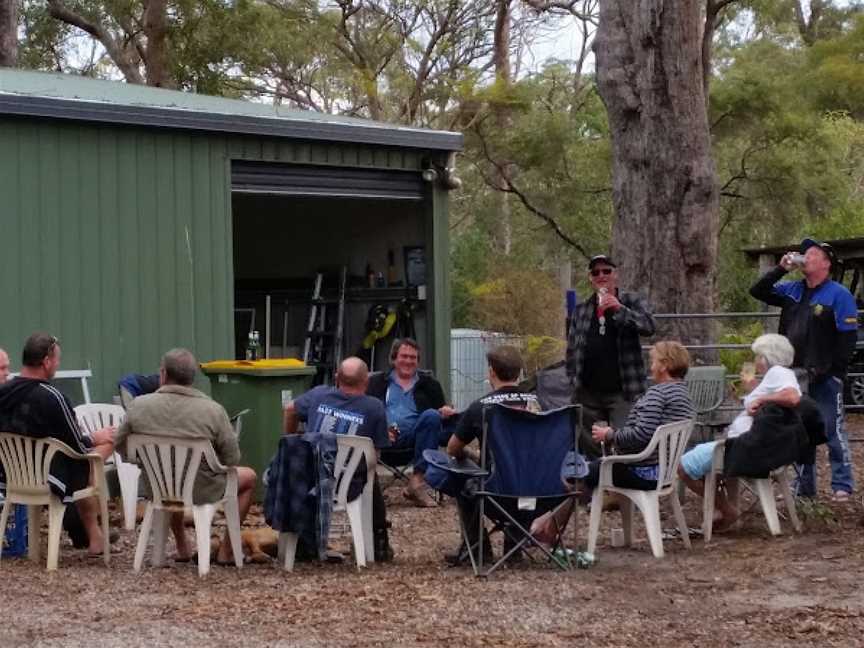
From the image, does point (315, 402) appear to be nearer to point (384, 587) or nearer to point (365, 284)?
point (384, 587)

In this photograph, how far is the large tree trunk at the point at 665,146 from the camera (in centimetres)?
1140

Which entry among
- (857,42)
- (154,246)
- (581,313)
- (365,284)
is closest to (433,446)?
(581,313)

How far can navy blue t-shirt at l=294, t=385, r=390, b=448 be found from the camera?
6703mm

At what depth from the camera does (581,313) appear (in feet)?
25.9

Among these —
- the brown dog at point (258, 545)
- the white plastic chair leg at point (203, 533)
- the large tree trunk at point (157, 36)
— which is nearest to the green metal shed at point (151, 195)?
the brown dog at point (258, 545)

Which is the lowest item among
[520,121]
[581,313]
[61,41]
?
[581,313]

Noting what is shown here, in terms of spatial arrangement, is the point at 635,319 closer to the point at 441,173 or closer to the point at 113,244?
the point at 113,244

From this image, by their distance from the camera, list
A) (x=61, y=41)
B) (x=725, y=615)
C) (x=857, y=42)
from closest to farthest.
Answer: (x=725, y=615) < (x=61, y=41) < (x=857, y=42)

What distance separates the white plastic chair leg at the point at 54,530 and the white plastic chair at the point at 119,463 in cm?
115

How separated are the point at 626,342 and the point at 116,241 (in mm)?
3777

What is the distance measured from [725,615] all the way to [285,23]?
24.5 metres

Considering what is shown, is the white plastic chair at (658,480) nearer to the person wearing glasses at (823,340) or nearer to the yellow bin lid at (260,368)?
the person wearing glasses at (823,340)

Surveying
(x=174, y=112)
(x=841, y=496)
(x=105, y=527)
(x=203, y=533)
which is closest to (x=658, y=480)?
(x=841, y=496)

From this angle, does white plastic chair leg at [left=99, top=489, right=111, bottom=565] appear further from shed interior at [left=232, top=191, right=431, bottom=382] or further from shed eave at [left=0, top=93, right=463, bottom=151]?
shed interior at [left=232, top=191, right=431, bottom=382]
